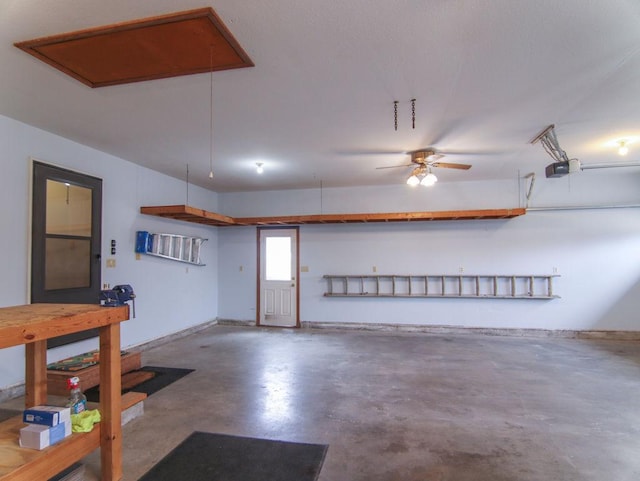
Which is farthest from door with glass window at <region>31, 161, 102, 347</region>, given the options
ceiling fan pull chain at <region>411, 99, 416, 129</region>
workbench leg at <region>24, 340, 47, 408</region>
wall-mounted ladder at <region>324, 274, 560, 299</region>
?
wall-mounted ladder at <region>324, 274, 560, 299</region>

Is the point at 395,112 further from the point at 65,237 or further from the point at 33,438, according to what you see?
the point at 65,237

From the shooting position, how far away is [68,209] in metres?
4.18

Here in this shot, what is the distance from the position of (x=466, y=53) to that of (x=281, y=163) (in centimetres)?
322

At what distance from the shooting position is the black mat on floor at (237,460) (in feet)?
7.76

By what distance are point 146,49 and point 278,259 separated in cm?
534

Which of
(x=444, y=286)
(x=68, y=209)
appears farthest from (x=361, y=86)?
(x=444, y=286)

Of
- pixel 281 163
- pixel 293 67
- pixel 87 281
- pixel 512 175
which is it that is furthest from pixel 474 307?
pixel 87 281

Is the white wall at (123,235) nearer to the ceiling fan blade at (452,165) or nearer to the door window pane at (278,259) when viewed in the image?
the door window pane at (278,259)

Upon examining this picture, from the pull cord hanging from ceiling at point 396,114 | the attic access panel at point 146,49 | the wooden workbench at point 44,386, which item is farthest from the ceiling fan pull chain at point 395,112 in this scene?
the wooden workbench at point 44,386

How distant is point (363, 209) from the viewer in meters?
6.95

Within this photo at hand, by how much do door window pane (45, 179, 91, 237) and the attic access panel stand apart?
1912mm

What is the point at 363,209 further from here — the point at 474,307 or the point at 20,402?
the point at 20,402

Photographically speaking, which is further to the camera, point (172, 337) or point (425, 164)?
point (172, 337)

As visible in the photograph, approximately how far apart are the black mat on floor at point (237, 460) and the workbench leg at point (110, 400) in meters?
0.24
